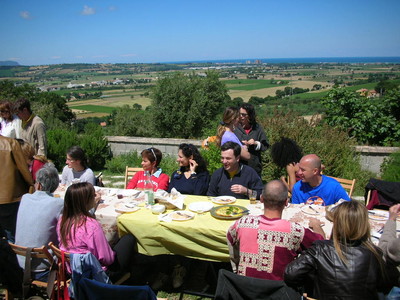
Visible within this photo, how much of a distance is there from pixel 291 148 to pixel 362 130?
19.3 feet

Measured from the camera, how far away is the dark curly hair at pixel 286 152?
14.7 feet

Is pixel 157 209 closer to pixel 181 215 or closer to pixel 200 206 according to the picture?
pixel 181 215

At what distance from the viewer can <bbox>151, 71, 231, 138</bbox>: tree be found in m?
28.7

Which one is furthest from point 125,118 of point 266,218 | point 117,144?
point 266,218

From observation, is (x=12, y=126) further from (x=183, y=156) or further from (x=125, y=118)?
(x=125, y=118)

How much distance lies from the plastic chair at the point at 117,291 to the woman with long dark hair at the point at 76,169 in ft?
8.65

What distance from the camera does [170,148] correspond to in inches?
339

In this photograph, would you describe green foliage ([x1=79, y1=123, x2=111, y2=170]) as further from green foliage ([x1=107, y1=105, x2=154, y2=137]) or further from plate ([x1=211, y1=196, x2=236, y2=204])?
green foliage ([x1=107, y1=105, x2=154, y2=137])

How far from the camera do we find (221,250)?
3.03m

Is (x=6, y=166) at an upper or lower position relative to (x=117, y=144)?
upper

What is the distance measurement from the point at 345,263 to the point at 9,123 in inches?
222

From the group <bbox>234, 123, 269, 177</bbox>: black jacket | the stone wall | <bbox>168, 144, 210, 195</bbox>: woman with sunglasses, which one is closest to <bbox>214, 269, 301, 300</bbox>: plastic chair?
<bbox>168, 144, 210, 195</bbox>: woman with sunglasses

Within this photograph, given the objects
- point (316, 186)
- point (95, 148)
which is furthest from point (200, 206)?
point (95, 148)

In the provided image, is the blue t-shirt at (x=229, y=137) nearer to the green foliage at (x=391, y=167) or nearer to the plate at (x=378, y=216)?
the plate at (x=378, y=216)
